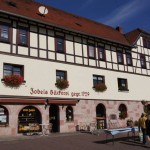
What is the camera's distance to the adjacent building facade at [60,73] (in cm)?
1764

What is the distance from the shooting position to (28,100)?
17.7 meters

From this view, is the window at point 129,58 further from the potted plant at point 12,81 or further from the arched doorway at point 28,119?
the potted plant at point 12,81

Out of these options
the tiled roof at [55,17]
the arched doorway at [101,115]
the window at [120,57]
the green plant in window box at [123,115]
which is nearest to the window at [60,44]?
the tiled roof at [55,17]

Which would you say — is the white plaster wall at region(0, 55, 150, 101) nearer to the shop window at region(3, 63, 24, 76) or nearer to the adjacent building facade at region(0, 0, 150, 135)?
the adjacent building facade at region(0, 0, 150, 135)

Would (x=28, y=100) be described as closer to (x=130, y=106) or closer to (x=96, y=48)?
(x=96, y=48)

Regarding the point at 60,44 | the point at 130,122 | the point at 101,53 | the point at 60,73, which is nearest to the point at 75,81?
the point at 60,73

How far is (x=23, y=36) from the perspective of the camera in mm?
18656

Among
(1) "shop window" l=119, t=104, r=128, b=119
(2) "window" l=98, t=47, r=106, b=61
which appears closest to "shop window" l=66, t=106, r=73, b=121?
(2) "window" l=98, t=47, r=106, b=61

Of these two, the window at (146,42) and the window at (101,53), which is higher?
the window at (146,42)

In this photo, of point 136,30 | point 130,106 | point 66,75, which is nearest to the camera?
point 66,75

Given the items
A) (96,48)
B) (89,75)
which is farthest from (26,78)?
(96,48)

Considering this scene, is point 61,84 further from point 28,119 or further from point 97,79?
point 97,79

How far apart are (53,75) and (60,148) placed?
8.11 metres

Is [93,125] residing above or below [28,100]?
below
